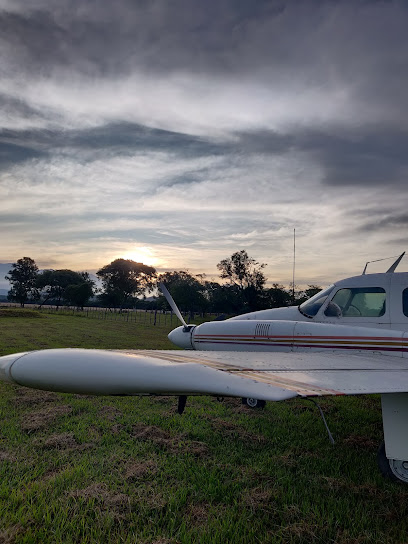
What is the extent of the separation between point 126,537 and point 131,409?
382cm

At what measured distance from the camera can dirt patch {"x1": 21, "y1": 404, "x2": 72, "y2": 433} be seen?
5.46 m

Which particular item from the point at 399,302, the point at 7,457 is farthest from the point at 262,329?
the point at 7,457

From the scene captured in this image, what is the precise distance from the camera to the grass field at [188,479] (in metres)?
3.10

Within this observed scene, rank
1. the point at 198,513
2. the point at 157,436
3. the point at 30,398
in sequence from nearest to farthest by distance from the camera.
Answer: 1. the point at 198,513
2. the point at 157,436
3. the point at 30,398

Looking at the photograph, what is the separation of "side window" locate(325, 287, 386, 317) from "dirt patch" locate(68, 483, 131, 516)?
16.3ft

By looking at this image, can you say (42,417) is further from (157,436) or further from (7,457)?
(157,436)

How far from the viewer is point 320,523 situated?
3223mm

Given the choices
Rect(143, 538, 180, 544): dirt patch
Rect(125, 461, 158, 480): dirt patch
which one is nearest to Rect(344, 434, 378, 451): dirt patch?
Rect(125, 461, 158, 480): dirt patch

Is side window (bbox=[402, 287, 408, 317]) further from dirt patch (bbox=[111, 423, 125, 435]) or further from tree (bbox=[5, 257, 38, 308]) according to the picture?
tree (bbox=[5, 257, 38, 308])

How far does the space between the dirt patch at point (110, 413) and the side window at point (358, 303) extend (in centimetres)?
449

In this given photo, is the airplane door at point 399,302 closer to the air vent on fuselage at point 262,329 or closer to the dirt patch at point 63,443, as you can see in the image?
the air vent on fuselage at point 262,329

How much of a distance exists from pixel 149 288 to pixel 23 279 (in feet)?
114

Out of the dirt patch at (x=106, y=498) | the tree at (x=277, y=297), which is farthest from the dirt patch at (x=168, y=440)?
the tree at (x=277, y=297)

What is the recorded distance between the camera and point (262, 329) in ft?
23.3
